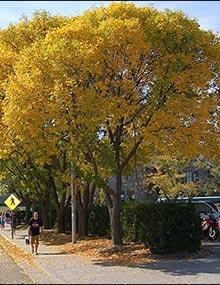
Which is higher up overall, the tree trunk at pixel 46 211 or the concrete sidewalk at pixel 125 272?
the tree trunk at pixel 46 211

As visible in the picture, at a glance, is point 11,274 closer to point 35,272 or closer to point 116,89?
point 35,272

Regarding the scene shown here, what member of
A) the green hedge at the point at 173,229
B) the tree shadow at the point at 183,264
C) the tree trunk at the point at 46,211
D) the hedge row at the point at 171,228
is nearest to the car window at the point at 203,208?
the tree shadow at the point at 183,264

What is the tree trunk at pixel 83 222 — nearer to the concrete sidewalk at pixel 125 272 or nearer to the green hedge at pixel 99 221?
the green hedge at pixel 99 221

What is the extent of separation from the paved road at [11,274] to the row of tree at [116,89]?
161 inches

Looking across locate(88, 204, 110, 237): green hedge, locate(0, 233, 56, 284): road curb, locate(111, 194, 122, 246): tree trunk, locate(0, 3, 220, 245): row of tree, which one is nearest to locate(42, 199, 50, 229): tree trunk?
locate(88, 204, 110, 237): green hedge

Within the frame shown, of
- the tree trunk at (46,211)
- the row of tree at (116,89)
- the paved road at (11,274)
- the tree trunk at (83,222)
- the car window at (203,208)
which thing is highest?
the row of tree at (116,89)

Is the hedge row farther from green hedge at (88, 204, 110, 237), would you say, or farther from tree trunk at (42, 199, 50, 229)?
tree trunk at (42, 199, 50, 229)

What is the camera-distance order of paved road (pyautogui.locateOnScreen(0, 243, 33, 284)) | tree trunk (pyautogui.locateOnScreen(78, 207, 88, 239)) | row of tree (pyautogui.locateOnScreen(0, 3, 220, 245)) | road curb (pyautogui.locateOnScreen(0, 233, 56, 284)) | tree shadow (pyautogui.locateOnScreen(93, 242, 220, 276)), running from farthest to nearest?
tree trunk (pyautogui.locateOnScreen(78, 207, 88, 239)) → row of tree (pyautogui.locateOnScreen(0, 3, 220, 245)) → tree shadow (pyautogui.locateOnScreen(93, 242, 220, 276)) → paved road (pyautogui.locateOnScreen(0, 243, 33, 284)) → road curb (pyautogui.locateOnScreen(0, 233, 56, 284))

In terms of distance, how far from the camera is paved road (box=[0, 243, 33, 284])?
47.6 feet

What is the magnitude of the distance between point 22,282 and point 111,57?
8230mm

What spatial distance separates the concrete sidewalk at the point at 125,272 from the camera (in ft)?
44.0

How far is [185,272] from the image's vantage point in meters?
14.8

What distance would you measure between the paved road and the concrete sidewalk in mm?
208

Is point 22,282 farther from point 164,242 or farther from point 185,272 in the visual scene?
point 164,242
